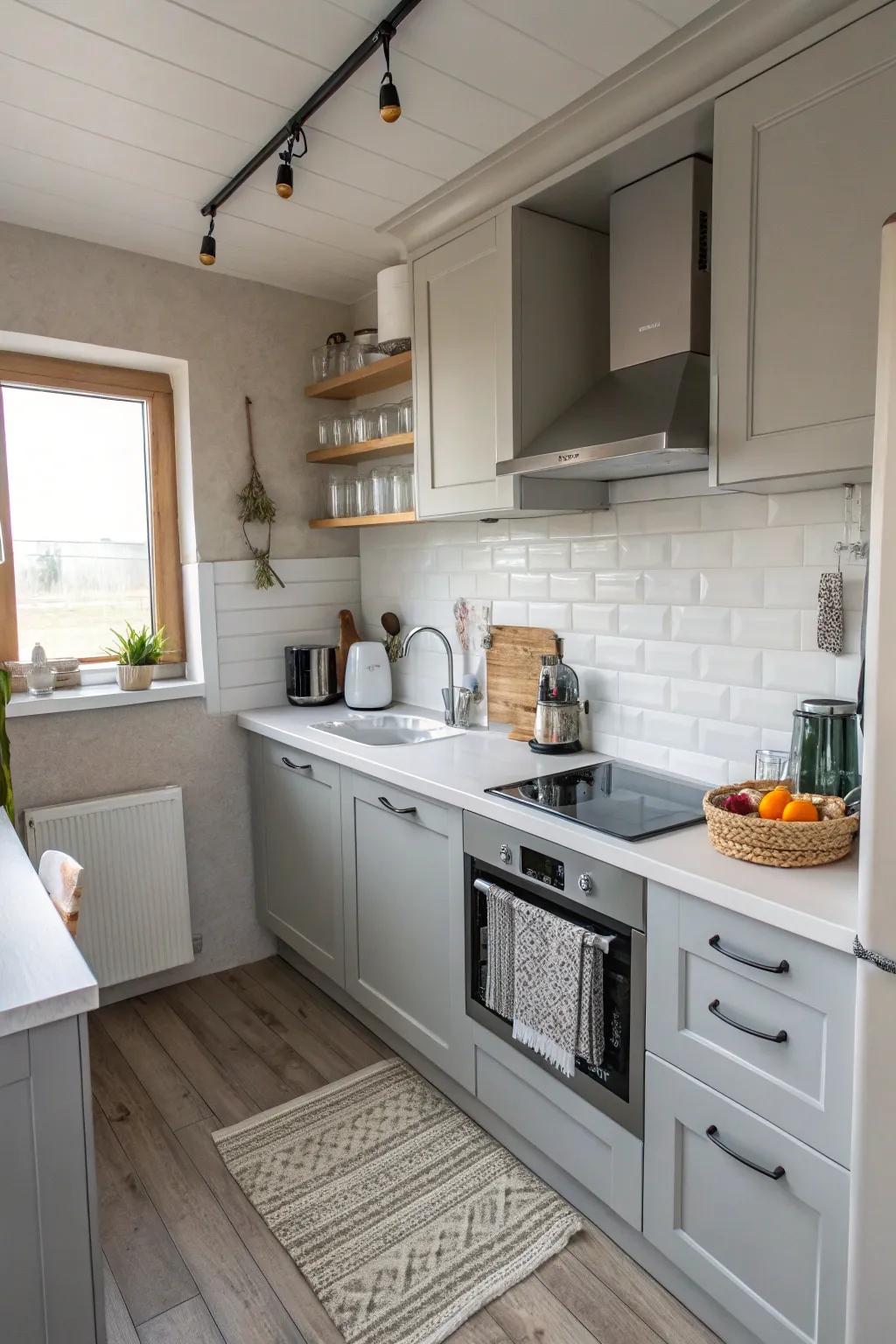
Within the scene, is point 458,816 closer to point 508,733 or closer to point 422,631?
point 508,733

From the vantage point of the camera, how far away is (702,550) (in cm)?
214

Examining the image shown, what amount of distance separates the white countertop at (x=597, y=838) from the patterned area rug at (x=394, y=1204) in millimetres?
896

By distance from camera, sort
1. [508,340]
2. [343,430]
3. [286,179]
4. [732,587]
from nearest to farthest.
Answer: [286,179] < [732,587] < [508,340] < [343,430]

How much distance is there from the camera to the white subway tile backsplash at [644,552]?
2252 millimetres

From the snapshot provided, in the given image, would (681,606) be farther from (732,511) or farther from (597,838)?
(597,838)

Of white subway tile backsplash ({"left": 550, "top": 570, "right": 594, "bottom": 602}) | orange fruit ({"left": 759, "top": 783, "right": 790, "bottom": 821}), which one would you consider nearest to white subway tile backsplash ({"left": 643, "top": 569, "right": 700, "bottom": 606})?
white subway tile backsplash ({"left": 550, "top": 570, "right": 594, "bottom": 602})

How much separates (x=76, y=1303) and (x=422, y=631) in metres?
2.31

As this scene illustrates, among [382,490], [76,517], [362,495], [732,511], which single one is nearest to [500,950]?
[732,511]

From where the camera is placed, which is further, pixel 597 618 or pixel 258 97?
pixel 597 618

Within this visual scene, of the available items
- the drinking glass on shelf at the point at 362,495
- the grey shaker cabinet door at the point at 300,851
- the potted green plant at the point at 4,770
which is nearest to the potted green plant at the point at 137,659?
the grey shaker cabinet door at the point at 300,851

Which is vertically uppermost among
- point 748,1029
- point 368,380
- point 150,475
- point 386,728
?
point 368,380

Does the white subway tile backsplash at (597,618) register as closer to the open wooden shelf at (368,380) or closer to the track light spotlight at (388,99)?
the open wooden shelf at (368,380)

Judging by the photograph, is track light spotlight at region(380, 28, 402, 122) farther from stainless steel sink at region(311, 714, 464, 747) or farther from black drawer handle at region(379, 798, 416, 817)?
stainless steel sink at region(311, 714, 464, 747)

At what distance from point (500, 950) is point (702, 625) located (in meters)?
0.94
